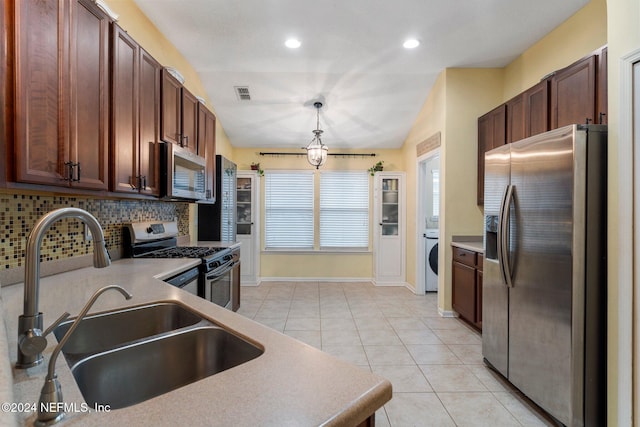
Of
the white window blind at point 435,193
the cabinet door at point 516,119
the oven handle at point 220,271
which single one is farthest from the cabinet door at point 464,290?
the oven handle at point 220,271

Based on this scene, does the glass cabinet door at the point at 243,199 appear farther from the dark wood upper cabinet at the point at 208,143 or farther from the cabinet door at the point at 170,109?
the cabinet door at the point at 170,109

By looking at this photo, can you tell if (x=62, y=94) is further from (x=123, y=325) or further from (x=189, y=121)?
(x=189, y=121)

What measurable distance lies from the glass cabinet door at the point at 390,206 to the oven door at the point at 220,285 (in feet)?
9.50

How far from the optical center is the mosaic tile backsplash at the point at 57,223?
158 cm

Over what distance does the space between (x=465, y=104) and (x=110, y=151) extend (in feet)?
12.0

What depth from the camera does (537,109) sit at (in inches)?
108

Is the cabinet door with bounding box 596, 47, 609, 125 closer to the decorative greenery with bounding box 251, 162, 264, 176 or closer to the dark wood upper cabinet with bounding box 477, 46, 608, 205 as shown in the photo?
the dark wood upper cabinet with bounding box 477, 46, 608, 205

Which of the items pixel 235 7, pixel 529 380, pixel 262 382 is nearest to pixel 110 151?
pixel 235 7

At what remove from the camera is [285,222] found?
17.9 ft

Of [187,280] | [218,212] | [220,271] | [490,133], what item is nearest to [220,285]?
[220,271]

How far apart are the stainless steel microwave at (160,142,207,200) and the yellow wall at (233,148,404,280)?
7.61 ft

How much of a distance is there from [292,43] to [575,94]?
2552mm

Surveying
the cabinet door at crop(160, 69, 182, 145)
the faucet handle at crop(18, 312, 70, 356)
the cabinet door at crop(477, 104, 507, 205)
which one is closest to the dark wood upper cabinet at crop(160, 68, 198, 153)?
the cabinet door at crop(160, 69, 182, 145)

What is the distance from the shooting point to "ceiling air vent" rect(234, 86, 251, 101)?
3994mm
